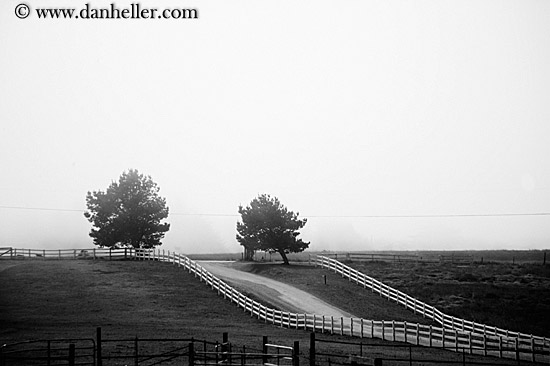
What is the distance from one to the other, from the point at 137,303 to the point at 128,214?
101 feet

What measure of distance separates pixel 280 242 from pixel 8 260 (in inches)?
1304

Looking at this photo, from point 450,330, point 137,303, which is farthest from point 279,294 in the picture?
point 450,330

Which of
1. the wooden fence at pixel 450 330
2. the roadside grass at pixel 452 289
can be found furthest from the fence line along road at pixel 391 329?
the roadside grass at pixel 452 289

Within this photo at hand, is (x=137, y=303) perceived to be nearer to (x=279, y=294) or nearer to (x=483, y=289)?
(x=279, y=294)

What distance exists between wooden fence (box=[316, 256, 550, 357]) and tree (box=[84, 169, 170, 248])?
77.3 feet

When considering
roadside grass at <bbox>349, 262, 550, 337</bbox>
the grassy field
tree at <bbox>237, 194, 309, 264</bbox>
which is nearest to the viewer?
the grassy field

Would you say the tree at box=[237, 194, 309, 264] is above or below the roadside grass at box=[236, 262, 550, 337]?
above

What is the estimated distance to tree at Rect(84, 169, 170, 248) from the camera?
80.2 m

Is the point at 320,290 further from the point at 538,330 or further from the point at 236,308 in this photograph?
the point at 538,330

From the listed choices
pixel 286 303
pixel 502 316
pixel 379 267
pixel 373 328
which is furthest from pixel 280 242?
pixel 373 328

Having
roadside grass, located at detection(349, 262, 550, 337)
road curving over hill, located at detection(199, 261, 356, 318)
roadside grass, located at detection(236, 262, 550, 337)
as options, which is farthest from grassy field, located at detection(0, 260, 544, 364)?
roadside grass, located at detection(349, 262, 550, 337)

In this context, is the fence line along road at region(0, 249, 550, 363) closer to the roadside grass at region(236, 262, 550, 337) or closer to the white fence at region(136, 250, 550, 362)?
the white fence at region(136, 250, 550, 362)

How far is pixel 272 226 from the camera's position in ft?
251

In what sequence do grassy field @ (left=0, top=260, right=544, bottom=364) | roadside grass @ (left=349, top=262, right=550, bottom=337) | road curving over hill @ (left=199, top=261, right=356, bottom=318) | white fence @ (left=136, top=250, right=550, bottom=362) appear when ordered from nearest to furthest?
white fence @ (left=136, top=250, right=550, bottom=362)
grassy field @ (left=0, top=260, right=544, bottom=364)
road curving over hill @ (left=199, top=261, right=356, bottom=318)
roadside grass @ (left=349, top=262, right=550, bottom=337)
